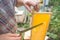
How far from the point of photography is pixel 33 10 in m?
1.11

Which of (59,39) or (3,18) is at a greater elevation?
(3,18)

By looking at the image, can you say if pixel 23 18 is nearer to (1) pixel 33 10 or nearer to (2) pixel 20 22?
(2) pixel 20 22

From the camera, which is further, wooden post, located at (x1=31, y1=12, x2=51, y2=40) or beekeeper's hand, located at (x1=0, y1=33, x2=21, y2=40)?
wooden post, located at (x1=31, y1=12, x2=51, y2=40)

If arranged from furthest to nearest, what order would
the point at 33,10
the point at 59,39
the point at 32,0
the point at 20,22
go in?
the point at 20,22 → the point at 59,39 → the point at 32,0 → the point at 33,10

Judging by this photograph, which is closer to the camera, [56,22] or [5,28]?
[5,28]

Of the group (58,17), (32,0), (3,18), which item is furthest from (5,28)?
(58,17)

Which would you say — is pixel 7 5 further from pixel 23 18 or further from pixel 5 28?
pixel 23 18

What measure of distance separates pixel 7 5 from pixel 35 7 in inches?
7.9

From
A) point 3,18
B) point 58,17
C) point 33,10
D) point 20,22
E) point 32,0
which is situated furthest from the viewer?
point 20,22

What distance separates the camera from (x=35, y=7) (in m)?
1.17

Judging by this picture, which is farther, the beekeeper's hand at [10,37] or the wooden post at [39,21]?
the wooden post at [39,21]

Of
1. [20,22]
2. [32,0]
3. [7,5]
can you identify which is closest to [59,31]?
[20,22]

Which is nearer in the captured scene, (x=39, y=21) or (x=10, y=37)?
(x=10, y=37)

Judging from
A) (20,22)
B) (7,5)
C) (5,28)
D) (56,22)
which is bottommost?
(20,22)
